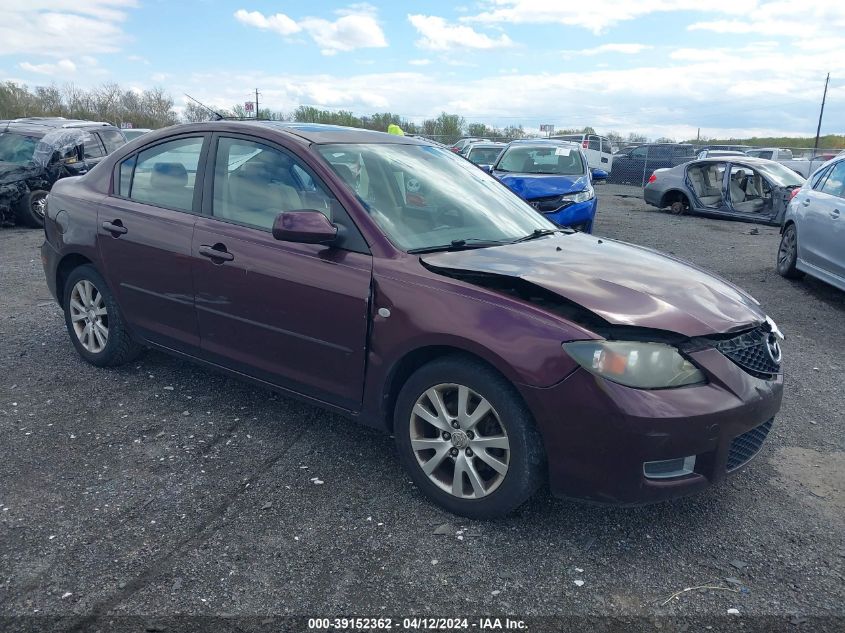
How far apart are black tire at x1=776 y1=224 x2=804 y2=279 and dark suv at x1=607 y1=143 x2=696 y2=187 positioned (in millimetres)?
20484

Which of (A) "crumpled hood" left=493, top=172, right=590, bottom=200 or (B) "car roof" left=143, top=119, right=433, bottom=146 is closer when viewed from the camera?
(B) "car roof" left=143, top=119, right=433, bottom=146

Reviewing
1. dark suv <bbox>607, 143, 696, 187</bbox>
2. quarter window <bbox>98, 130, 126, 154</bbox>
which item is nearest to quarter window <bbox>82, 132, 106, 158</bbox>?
quarter window <bbox>98, 130, 126, 154</bbox>

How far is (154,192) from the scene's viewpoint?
14.7 feet

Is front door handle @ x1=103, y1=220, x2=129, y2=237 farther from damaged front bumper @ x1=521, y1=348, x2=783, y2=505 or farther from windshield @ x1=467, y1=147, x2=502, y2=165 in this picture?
windshield @ x1=467, y1=147, x2=502, y2=165

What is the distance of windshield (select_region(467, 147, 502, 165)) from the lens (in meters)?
19.2

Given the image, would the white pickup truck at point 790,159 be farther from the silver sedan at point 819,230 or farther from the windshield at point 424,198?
the windshield at point 424,198

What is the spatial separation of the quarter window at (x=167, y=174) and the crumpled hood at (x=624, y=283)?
5.68 ft

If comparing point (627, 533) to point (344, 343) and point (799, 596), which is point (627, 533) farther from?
point (344, 343)

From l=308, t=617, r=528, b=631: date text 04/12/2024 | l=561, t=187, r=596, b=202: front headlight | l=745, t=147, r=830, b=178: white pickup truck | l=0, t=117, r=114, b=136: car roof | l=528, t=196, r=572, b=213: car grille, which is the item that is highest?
l=745, t=147, r=830, b=178: white pickup truck

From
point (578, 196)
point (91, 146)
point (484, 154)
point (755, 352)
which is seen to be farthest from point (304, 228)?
point (484, 154)

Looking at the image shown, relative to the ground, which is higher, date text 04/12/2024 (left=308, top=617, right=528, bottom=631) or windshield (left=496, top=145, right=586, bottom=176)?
windshield (left=496, top=145, right=586, bottom=176)

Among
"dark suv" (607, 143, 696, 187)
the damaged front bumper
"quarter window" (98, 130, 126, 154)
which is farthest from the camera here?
"dark suv" (607, 143, 696, 187)

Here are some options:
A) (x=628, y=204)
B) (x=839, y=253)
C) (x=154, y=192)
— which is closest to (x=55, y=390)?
(x=154, y=192)

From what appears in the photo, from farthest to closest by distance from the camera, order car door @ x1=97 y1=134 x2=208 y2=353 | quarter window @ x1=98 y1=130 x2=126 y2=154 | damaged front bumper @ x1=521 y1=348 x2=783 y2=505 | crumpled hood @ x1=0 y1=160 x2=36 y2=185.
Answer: quarter window @ x1=98 y1=130 x2=126 y2=154
crumpled hood @ x1=0 y1=160 x2=36 y2=185
car door @ x1=97 y1=134 x2=208 y2=353
damaged front bumper @ x1=521 y1=348 x2=783 y2=505
